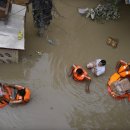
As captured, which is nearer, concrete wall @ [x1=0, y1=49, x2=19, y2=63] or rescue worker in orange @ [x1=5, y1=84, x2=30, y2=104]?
rescue worker in orange @ [x1=5, y1=84, x2=30, y2=104]

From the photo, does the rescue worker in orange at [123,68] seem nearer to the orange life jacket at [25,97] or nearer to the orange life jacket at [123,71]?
the orange life jacket at [123,71]

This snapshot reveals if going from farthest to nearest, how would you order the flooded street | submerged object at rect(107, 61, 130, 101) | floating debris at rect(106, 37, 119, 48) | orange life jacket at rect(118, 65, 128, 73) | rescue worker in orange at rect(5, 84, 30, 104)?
1. floating debris at rect(106, 37, 119, 48)
2. orange life jacket at rect(118, 65, 128, 73)
3. submerged object at rect(107, 61, 130, 101)
4. the flooded street
5. rescue worker in orange at rect(5, 84, 30, 104)

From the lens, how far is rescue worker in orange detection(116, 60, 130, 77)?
43.6 feet

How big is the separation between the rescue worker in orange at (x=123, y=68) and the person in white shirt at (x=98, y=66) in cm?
55

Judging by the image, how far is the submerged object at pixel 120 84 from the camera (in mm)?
13031

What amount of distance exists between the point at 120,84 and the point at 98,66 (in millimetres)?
875

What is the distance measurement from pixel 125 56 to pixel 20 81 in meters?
3.68

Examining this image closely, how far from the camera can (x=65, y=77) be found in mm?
13227

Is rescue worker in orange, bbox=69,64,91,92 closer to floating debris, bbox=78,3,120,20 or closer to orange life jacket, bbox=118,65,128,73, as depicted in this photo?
orange life jacket, bbox=118,65,128,73

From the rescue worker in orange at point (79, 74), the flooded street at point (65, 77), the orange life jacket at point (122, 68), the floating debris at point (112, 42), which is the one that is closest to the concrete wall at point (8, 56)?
the flooded street at point (65, 77)

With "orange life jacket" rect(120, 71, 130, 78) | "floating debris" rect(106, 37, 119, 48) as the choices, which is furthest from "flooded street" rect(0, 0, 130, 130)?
"orange life jacket" rect(120, 71, 130, 78)

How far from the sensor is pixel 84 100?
1289 centimetres

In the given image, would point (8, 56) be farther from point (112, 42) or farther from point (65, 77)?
point (112, 42)

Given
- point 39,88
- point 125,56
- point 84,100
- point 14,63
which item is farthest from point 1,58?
point 125,56
